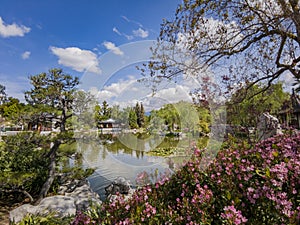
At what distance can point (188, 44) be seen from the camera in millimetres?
3209

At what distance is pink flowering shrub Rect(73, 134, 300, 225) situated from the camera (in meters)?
1.10

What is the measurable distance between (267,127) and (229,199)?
4.60 meters

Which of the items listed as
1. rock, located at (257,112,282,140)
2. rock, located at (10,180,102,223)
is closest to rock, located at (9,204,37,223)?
rock, located at (10,180,102,223)

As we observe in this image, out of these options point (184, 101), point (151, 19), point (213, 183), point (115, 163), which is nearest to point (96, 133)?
point (115, 163)

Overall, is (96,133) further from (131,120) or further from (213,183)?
(213,183)

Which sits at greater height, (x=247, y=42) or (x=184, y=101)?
(x=247, y=42)

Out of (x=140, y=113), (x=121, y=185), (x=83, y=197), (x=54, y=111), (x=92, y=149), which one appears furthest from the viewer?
(x=121, y=185)

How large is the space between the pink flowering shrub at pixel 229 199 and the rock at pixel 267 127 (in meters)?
3.76

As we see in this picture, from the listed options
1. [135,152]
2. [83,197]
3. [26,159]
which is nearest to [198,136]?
[135,152]

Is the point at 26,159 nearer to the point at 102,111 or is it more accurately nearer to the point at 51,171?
the point at 51,171

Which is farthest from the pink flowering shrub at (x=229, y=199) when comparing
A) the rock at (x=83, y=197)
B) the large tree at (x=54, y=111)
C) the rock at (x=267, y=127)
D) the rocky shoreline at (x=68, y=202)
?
the rock at (x=267, y=127)

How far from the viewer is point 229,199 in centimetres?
125

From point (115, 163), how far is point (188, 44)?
7.12 feet

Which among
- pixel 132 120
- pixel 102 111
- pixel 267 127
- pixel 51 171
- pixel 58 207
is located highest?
pixel 102 111
